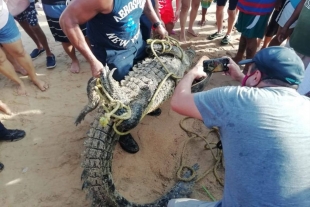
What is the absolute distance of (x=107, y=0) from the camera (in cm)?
197

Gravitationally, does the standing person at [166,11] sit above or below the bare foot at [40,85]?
above

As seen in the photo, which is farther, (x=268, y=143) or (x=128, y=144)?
(x=128, y=144)

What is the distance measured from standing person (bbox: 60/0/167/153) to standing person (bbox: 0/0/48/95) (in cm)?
99

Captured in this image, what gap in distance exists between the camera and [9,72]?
3062 mm

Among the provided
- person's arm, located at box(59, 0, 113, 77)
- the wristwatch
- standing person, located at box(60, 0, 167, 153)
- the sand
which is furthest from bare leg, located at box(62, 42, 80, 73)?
person's arm, located at box(59, 0, 113, 77)

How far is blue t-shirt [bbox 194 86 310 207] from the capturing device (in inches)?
46.2

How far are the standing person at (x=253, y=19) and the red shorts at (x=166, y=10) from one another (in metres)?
0.96

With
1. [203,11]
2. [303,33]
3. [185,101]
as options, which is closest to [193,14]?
[203,11]

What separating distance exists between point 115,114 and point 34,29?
2298 millimetres

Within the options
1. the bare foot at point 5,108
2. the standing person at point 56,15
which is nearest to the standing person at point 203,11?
the standing person at point 56,15

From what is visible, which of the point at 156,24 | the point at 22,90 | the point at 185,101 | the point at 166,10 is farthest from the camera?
the point at 166,10

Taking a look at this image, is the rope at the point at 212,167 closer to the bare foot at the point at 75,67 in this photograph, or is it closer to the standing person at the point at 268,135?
the standing person at the point at 268,135

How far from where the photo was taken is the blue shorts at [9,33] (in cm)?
273

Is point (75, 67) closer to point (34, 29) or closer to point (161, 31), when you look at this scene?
point (34, 29)
